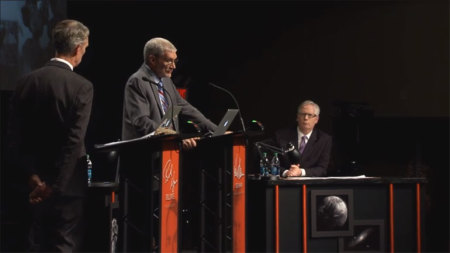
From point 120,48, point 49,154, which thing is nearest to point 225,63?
point 120,48

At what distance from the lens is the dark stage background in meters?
6.89

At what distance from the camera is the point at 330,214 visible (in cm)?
501

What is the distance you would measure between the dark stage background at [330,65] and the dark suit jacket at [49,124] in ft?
11.8

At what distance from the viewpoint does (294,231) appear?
196 inches

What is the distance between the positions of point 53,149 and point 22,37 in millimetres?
2159

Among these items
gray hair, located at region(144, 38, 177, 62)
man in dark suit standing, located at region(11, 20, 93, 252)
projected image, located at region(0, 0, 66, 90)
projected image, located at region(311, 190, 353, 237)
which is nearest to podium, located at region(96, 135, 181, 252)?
man in dark suit standing, located at region(11, 20, 93, 252)

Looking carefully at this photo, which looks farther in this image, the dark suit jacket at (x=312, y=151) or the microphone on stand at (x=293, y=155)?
the dark suit jacket at (x=312, y=151)

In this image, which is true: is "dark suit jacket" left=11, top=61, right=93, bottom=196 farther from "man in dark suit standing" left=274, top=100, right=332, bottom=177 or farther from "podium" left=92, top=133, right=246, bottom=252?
"man in dark suit standing" left=274, top=100, right=332, bottom=177

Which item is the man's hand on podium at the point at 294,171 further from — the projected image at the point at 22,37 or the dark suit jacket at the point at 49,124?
the dark suit jacket at the point at 49,124

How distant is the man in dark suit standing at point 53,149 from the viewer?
3092mm

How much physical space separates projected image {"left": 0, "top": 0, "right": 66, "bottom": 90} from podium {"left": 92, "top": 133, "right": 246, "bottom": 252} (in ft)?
5.58

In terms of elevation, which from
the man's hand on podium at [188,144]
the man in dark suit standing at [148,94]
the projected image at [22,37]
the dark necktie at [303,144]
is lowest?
the man's hand on podium at [188,144]

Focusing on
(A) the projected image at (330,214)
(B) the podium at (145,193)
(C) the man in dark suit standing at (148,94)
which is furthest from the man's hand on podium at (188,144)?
(A) the projected image at (330,214)

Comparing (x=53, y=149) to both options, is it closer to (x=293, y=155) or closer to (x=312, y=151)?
(x=293, y=155)
